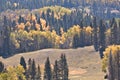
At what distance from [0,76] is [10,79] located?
5.47 m

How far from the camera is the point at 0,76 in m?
190

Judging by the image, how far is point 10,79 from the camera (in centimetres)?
19412

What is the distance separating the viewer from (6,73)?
652 ft

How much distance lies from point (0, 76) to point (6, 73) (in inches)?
345

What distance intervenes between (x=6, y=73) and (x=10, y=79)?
18.4ft
